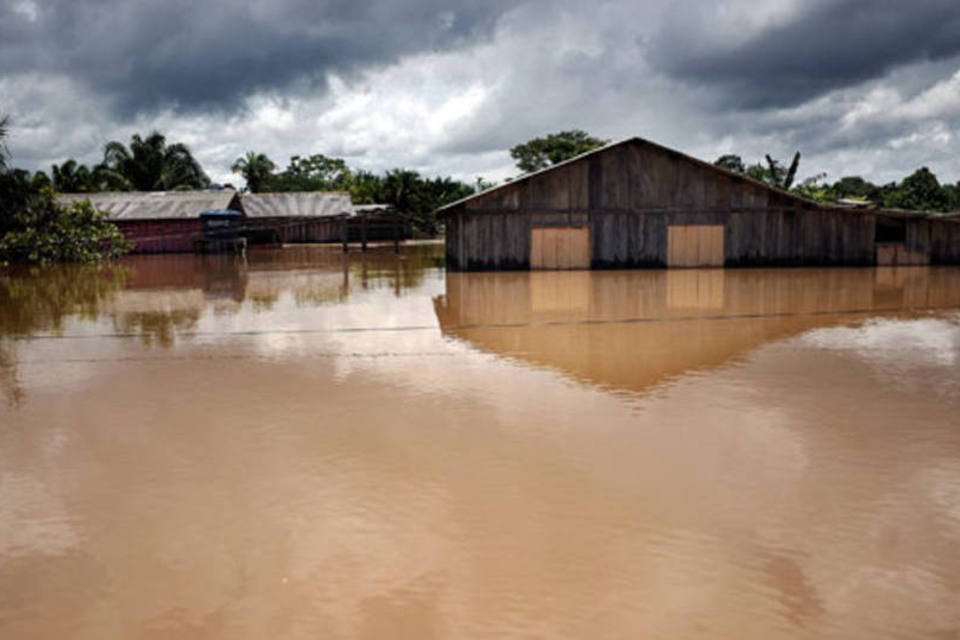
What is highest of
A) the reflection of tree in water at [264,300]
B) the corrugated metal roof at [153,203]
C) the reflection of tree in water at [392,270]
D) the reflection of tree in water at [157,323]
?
the corrugated metal roof at [153,203]

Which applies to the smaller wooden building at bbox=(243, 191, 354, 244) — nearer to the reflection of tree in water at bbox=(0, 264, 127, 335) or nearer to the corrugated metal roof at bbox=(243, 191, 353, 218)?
the corrugated metal roof at bbox=(243, 191, 353, 218)

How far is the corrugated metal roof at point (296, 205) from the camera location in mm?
50375

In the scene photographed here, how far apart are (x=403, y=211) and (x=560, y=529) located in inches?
2196

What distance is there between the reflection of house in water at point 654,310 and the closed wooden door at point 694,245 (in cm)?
150

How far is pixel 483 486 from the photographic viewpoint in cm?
548

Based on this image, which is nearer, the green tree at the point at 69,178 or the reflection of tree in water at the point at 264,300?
the reflection of tree in water at the point at 264,300

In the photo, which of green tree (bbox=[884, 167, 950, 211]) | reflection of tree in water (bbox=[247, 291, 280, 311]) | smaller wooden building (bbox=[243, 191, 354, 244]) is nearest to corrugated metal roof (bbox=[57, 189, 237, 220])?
smaller wooden building (bbox=[243, 191, 354, 244])

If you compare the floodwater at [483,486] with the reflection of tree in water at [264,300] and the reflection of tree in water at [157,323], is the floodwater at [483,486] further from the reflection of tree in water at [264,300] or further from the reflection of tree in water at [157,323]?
the reflection of tree in water at [264,300]

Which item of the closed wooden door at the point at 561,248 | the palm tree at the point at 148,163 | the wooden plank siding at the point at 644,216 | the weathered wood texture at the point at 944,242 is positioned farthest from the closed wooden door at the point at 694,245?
the palm tree at the point at 148,163

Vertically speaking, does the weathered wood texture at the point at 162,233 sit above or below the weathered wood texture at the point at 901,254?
above

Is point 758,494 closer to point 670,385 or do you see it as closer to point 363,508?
point 363,508

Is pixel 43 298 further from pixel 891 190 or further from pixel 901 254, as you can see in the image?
pixel 891 190

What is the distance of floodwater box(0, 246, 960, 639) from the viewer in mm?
3912

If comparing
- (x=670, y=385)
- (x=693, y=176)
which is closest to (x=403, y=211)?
(x=693, y=176)
